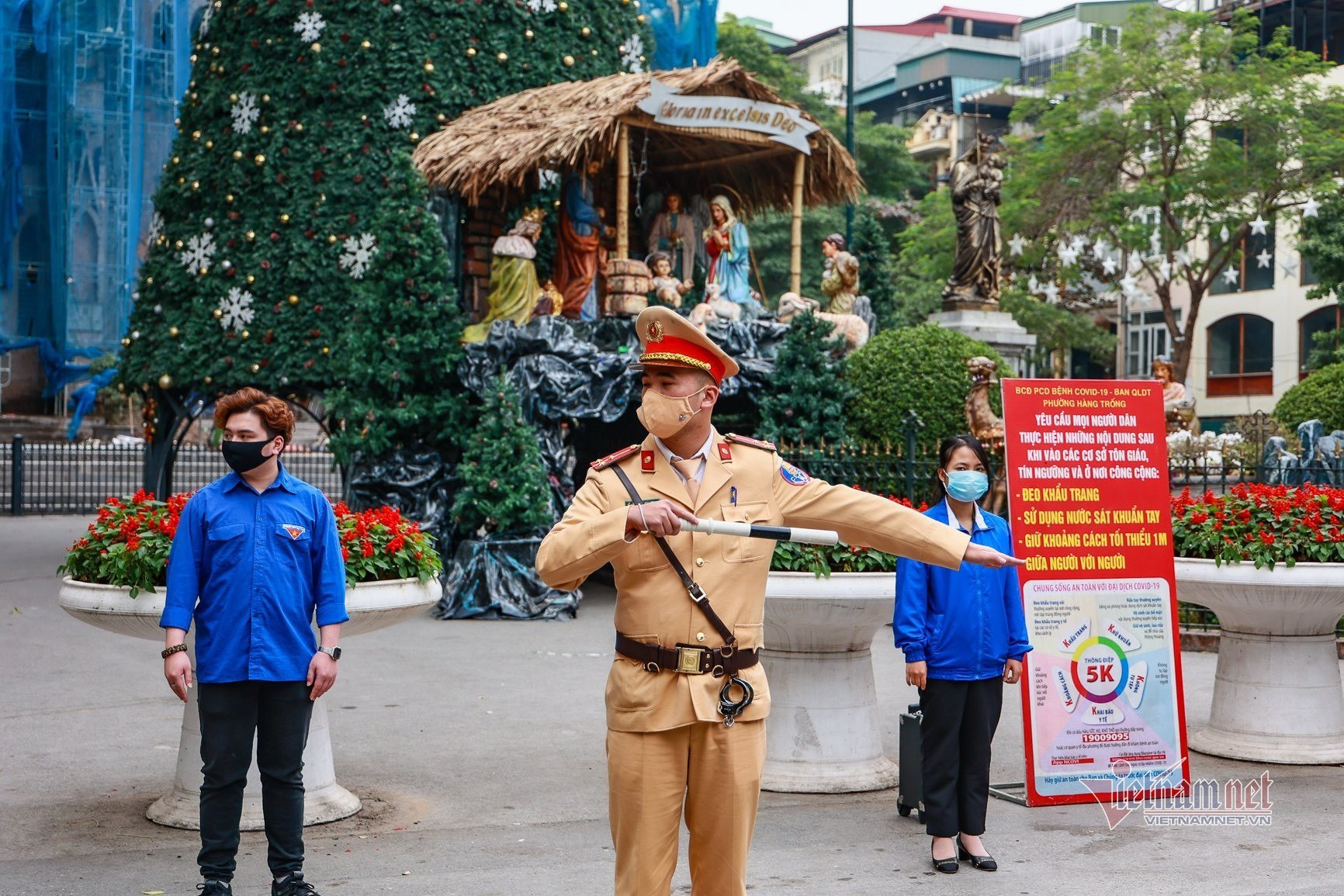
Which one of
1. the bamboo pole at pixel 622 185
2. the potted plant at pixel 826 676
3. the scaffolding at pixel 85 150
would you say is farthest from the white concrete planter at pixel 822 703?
the scaffolding at pixel 85 150

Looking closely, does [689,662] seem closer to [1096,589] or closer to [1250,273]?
[1096,589]

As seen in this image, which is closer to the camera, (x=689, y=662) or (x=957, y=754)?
(x=689, y=662)

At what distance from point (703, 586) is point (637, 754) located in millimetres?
492

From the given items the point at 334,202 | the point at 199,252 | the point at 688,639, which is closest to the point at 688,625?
the point at 688,639

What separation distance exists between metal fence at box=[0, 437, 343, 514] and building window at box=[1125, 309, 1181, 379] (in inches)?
1071

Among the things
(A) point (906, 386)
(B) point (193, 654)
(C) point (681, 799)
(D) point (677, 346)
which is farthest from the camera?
(A) point (906, 386)

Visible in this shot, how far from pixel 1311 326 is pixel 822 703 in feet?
125

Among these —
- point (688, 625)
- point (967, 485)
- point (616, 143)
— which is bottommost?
point (688, 625)

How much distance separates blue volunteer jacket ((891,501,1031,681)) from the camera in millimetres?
5680

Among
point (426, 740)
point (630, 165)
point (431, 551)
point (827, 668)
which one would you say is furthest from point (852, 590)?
point (630, 165)

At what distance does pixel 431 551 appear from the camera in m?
6.63

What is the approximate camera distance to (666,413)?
3867 millimetres

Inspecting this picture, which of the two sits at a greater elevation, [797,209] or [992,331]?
[797,209]

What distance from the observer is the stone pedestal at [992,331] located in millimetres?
19422
